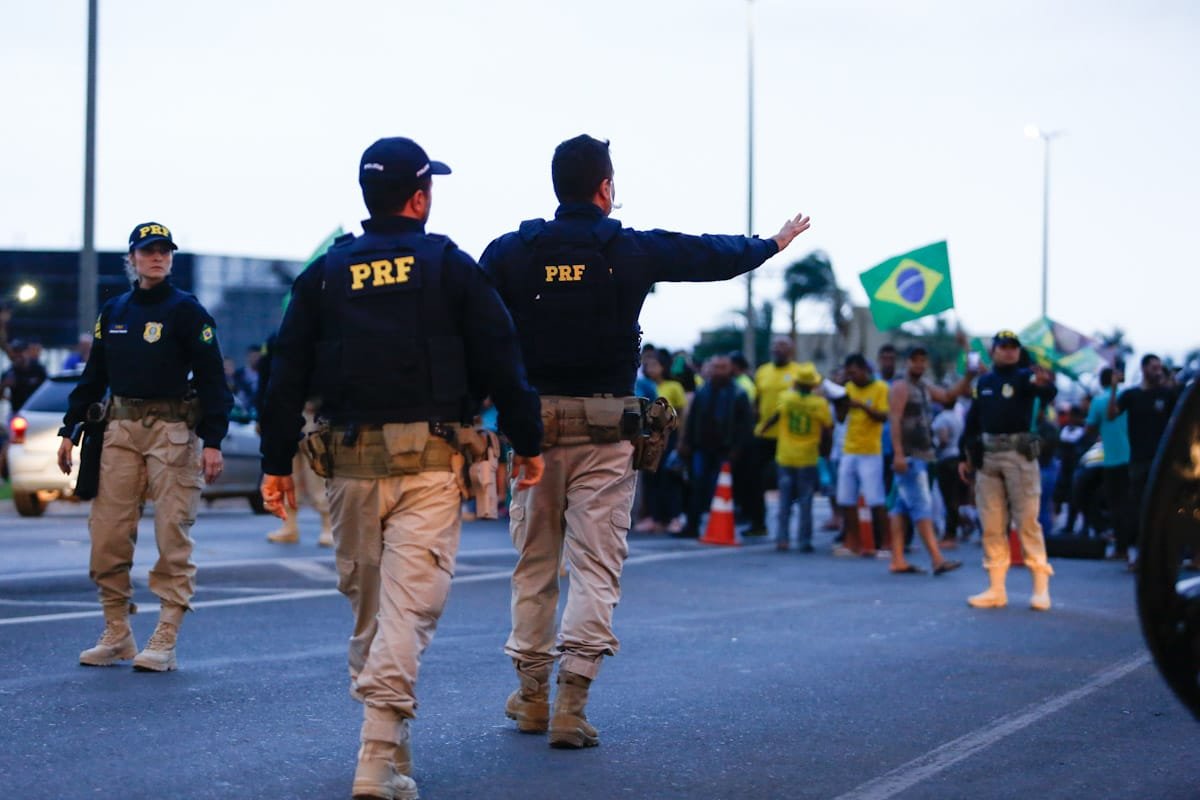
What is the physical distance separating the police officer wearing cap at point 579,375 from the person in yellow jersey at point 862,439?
32.0 ft

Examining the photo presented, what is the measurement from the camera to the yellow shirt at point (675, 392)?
1883 cm

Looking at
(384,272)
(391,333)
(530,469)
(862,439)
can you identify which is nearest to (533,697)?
(530,469)

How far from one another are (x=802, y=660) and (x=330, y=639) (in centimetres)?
245

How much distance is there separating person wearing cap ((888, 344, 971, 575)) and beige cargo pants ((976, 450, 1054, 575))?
6.92 feet

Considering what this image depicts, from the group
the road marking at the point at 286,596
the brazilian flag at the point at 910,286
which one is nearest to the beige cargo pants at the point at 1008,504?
the road marking at the point at 286,596

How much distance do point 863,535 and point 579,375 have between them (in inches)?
412

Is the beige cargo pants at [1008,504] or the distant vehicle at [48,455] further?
the distant vehicle at [48,455]

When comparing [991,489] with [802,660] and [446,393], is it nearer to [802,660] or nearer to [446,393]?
[802,660]

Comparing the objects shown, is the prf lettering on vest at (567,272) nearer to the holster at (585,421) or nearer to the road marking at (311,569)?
the holster at (585,421)

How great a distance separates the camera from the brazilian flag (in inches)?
620

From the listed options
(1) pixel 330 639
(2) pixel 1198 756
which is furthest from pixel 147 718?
(2) pixel 1198 756

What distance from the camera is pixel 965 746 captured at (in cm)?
657

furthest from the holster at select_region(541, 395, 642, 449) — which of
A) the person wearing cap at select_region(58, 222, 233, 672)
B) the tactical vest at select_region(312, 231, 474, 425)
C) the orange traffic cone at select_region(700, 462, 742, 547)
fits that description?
the orange traffic cone at select_region(700, 462, 742, 547)

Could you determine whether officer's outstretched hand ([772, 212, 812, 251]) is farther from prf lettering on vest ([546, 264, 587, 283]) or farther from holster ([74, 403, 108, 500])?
holster ([74, 403, 108, 500])
